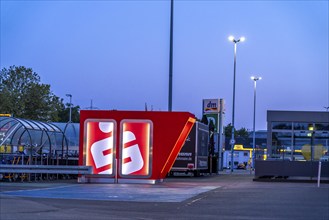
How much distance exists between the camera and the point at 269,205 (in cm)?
1552

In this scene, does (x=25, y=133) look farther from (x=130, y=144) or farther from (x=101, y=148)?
(x=130, y=144)

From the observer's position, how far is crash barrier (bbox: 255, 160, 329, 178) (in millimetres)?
30266

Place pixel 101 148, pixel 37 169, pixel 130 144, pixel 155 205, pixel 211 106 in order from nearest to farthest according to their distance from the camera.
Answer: pixel 155 205 < pixel 37 169 < pixel 130 144 < pixel 101 148 < pixel 211 106

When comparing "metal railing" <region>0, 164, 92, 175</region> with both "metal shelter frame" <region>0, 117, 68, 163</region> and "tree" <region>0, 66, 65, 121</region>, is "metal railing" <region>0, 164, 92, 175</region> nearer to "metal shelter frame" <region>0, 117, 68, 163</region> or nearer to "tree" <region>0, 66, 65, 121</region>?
"metal shelter frame" <region>0, 117, 68, 163</region>

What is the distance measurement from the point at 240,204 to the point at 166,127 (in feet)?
29.7

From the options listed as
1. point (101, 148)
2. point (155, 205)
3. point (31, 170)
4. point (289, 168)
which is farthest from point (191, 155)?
point (155, 205)

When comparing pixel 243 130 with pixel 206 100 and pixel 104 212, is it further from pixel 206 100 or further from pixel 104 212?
pixel 104 212

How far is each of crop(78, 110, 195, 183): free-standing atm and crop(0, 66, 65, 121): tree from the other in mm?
29445

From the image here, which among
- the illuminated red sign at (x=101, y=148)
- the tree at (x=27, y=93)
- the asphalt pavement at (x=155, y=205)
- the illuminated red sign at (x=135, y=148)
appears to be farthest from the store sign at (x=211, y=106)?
the asphalt pavement at (x=155, y=205)

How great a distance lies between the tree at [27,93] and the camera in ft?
173

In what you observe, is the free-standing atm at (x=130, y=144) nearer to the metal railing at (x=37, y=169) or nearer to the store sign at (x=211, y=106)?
the metal railing at (x=37, y=169)

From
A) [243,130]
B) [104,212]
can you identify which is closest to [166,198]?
[104,212]

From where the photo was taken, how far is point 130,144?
24.0 metres

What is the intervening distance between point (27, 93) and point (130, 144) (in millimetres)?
31725
